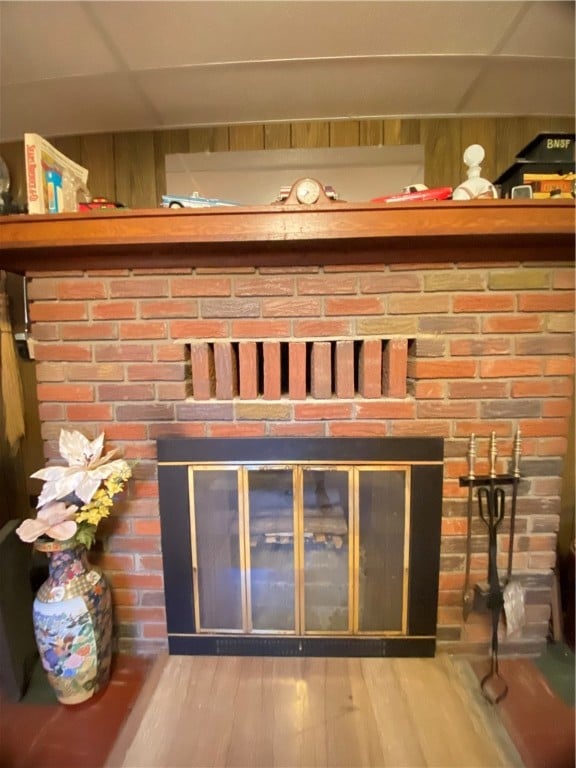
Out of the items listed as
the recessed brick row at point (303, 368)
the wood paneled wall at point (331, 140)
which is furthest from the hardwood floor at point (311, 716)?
the wood paneled wall at point (331, 140)

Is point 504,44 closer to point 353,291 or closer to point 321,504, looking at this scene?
point 353,291

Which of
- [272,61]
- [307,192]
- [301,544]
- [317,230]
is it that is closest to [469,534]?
[301,544]

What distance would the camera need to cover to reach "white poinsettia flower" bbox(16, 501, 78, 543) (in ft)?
3.90

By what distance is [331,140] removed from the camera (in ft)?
5.22

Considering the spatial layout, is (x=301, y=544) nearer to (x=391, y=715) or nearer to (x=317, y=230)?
(x=391, y=715)

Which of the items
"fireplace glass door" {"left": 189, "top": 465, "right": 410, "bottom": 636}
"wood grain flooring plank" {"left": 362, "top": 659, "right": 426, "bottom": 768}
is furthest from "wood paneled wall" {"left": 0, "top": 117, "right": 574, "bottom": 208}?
"wood grain flooring plank" {"left": 362, "top": 659, "right": 426, "bottom": 768}

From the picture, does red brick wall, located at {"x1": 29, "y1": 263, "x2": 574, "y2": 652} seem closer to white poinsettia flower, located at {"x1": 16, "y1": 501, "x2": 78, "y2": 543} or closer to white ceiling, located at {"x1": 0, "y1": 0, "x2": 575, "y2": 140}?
white poinsettia flower, located at {"x1": 16, "y1": 501, "x2": 78, "y2": 543}

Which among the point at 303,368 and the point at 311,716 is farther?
the point at 303,368

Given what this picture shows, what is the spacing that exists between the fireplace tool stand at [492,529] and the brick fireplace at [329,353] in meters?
0.04

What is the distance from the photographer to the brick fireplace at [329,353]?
4.27 feet

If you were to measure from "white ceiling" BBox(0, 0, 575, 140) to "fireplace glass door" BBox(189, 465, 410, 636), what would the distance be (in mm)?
1325

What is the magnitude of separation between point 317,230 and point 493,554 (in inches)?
47.9

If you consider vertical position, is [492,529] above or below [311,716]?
above

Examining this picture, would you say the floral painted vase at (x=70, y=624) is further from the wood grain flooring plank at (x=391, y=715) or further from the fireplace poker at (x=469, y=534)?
the fireplace poker at (x=469, y=534)
